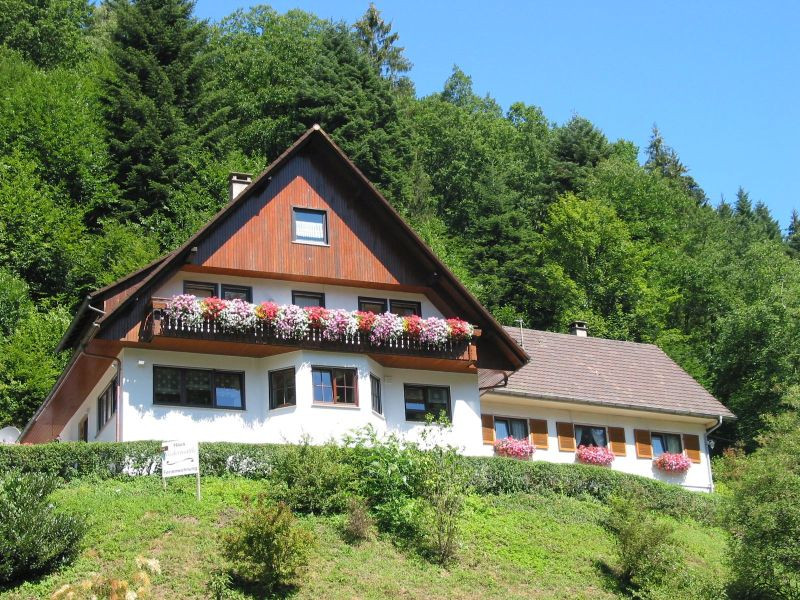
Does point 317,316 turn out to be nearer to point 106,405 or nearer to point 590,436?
point 106,405

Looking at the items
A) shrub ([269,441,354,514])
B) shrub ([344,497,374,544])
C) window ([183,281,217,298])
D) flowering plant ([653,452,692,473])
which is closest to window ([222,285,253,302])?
window ([183,281,217,298])

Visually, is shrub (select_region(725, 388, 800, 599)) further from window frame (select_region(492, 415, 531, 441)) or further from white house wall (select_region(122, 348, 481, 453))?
window frame (select_region(492, 415, 531, 441))

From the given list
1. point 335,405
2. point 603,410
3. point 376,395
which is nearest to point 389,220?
point 376,395

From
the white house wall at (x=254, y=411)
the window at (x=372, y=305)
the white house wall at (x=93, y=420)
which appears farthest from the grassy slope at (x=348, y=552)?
the window at (x=372, y=305)

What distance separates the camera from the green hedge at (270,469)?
29.9 meters

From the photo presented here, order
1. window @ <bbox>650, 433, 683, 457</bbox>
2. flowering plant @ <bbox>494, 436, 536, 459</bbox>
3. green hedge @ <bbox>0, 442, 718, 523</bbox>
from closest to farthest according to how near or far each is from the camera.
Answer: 1. green hedge @ <bbox>0, 442, 718, 523</bbox>
2. flowering plant @ <bbox>494, 436, 536, 459</bbox>
3. window @ <bbox>650, 433, 683, 457</bbox>

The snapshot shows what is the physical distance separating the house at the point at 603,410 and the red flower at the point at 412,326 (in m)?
4.23

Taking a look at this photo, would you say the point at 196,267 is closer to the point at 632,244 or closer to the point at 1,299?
the point at 1,299

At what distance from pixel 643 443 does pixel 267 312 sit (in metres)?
15.5

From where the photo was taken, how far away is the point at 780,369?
5325 cm

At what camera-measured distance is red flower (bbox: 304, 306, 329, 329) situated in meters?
34.5

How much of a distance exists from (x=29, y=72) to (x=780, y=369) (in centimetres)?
3938

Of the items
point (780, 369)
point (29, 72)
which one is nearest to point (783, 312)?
point (780, 369)

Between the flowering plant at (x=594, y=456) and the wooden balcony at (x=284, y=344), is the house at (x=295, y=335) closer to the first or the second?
the wooden balcony at (x=284, y=344)
